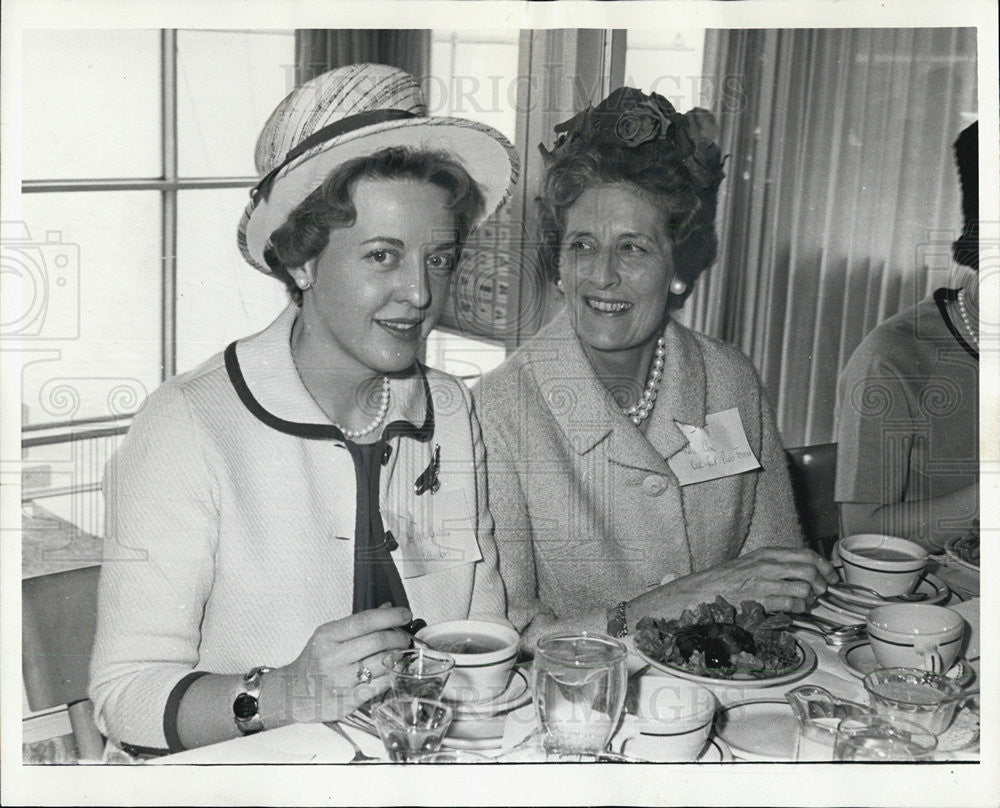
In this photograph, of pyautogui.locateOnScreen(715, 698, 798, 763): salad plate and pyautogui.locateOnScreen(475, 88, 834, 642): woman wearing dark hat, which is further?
pyautogui.locateOnScreen(475, 88, 834, 642): woman wearing dark hat

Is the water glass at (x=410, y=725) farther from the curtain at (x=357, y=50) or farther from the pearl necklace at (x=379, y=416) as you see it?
the curtain at (x=357, y=50)

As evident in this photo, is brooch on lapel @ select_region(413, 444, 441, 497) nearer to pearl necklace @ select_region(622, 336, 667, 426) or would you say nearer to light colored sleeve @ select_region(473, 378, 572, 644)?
light colored sleeve @ select_region(473, 378, 572, 644)

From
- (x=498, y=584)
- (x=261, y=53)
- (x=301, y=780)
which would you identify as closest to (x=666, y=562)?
(x=498, y=584)

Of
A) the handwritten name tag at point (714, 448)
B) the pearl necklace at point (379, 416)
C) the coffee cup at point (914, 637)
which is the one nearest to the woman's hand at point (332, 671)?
Answer: the pearl necklace at point (379, 416)

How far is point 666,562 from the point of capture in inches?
54.8

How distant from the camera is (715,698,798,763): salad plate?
1.15m

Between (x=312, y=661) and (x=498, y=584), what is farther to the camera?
(x=498, y=584)

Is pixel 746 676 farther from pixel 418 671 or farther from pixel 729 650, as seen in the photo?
pixel 418 671

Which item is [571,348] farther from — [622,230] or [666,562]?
[666,562]

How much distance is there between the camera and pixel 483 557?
1354mm

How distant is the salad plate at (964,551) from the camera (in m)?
1.42

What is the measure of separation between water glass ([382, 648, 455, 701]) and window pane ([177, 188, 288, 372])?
0.43 metres

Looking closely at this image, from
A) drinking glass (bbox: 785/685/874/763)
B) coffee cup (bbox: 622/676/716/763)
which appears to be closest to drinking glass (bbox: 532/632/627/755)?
coffee cup (bbox: 622/676/716/763)

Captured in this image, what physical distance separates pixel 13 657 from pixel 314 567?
0.39m
